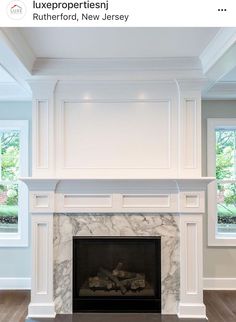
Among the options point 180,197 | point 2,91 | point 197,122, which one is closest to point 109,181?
point 180,197

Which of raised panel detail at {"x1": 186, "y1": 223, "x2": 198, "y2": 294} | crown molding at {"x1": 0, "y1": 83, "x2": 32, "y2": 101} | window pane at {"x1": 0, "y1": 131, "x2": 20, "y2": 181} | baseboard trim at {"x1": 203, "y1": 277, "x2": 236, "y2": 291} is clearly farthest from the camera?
window pane at {"x1": 0, "y1": 131, "x2": 20, "y2": 181}

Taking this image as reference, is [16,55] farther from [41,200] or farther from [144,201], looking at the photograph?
[144,201]

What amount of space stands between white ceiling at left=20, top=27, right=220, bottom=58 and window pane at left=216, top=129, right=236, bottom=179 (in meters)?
1.65

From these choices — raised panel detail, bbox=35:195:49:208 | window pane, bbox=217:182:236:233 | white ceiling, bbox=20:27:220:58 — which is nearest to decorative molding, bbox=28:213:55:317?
raised panel detail, bbox=35:195:49:208

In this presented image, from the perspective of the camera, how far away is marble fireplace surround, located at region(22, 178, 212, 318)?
3.75 metres

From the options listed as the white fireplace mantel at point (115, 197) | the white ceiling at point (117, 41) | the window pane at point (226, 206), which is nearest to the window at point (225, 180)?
the window pane at point (226, 206)

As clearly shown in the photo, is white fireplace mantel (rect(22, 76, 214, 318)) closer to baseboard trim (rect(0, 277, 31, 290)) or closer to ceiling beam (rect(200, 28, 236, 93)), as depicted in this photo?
ceiling beam (rect(200, 28, 236, 93))

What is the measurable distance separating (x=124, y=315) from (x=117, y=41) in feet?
9.04

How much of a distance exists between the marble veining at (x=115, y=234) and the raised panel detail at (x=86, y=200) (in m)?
0.11

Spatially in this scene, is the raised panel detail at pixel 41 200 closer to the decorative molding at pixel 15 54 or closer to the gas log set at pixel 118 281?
the gas log set at pixel 118 281

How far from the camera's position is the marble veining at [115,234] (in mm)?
3791

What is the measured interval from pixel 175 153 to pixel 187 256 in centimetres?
110

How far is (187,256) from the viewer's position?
3.76 meters

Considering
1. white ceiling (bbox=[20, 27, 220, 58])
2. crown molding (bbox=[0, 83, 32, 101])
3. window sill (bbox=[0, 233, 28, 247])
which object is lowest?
window sill (bbox=[0, 233, 28, 247])
